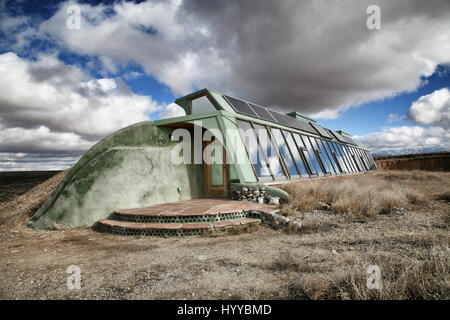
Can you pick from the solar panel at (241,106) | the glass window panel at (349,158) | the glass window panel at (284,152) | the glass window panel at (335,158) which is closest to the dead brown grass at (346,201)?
the glass window panel at (284,152)

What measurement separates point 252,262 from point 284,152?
7.20 metres

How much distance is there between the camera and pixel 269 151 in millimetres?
9109

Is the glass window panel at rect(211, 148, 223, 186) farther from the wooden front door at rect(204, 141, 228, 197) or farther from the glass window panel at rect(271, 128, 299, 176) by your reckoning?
the glass window panel at rect(271, 128, 299, 176)

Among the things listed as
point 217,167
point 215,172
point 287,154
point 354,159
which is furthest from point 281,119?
point 354,159

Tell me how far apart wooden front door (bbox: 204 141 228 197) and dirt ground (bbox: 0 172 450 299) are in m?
3.88

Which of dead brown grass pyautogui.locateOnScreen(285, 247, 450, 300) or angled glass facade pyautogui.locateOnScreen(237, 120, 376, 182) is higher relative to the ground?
angled glass facade pyautogui.locateOnScreen(237, 120, 376, 182)

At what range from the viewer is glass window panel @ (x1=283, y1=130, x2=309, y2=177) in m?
10.7

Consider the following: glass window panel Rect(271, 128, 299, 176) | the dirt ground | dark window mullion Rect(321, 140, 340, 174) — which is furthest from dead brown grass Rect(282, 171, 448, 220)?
dark window mullion Rect(321, 140, 340, 174)

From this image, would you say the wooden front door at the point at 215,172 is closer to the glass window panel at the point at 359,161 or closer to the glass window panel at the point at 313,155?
the glass window panel at the point at 313,155

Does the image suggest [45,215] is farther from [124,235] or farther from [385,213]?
[385,213]

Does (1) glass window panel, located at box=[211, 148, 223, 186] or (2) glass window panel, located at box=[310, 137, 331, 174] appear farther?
(2) glass window panel, located at box=[310, 137, 331, 174]
